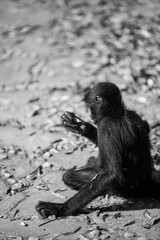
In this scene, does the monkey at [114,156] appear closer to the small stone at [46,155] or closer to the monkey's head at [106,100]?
the monkey's head at [106,100]

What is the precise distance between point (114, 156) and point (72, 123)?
1.06 meters

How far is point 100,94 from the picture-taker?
5.73 metres

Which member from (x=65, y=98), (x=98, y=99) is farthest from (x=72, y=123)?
(x=65, y=98)

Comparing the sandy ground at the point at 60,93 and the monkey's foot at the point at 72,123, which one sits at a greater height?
the monkey's foot at the point at 72,123

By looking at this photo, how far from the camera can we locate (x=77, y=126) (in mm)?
6230

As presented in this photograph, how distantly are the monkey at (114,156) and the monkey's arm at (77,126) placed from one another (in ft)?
1.30

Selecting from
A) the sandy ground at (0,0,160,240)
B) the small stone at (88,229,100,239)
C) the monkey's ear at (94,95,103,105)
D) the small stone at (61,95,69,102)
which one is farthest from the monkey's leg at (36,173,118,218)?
the small stone at (61,95,69,102)

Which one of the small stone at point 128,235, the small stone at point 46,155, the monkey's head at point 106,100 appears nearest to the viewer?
the small stone at point 128,235

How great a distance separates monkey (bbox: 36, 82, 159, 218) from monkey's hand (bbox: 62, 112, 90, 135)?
0.39m

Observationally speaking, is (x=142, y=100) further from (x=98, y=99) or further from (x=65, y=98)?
(x=98, y=99)

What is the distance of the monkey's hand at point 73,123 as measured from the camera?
20.3 ft

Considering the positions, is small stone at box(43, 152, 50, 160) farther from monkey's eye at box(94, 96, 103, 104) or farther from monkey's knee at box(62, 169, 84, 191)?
monkey's eye at box(94, 96, 103, 104)

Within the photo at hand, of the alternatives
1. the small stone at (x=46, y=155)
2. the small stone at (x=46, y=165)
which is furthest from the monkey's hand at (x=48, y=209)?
the small stone at (x=46, y=155)

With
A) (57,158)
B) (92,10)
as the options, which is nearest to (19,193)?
(57,158)
